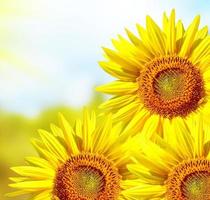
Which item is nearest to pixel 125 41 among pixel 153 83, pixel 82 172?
pixel 153 83

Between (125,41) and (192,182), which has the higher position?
(125,41)

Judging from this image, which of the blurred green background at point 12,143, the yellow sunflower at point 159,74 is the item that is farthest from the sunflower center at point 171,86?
the blurred green background at point 12,143

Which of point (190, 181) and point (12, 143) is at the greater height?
point (12, 143)

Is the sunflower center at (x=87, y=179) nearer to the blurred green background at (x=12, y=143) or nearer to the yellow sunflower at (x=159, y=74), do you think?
the yellow sunflower at (x=159, y=74)

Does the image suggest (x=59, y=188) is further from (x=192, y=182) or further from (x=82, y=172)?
(x=192, y=182)

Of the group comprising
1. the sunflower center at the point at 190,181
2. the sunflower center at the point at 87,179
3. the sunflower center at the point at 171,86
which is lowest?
the sunflower center at the point at 190,181

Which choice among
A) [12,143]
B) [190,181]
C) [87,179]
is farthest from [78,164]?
[12,143]

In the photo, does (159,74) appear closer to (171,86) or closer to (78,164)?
(171,86)
